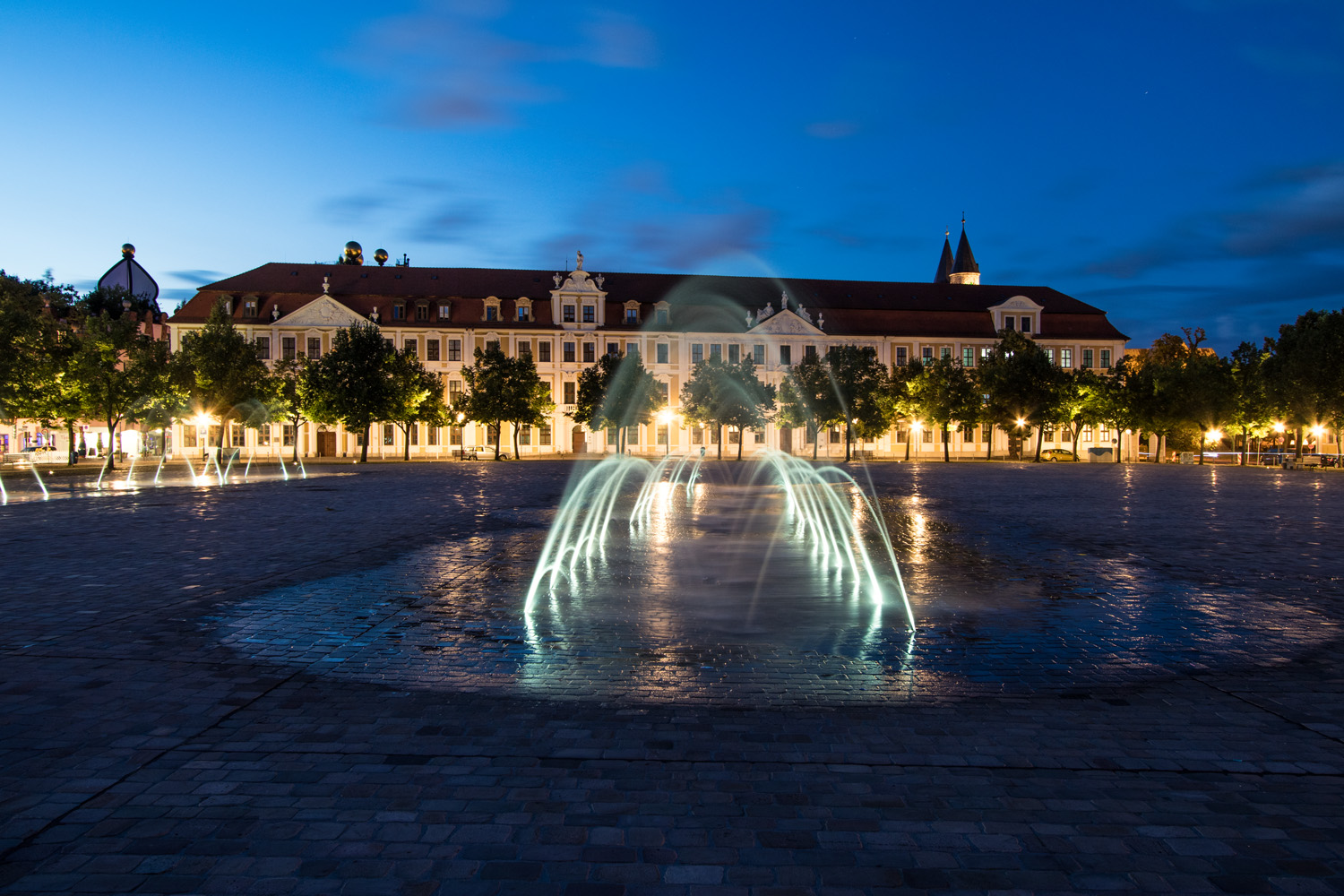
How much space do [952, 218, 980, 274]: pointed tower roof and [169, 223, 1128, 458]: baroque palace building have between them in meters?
23.6

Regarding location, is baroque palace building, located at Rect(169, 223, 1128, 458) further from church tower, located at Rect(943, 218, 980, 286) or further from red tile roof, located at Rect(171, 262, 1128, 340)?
church tower, located at Rect(943, 218, 980, 286)

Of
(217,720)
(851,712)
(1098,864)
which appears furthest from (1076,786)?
(217,720)

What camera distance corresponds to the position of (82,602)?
27.2ft

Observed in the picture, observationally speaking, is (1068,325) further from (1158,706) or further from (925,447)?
(1158,706)

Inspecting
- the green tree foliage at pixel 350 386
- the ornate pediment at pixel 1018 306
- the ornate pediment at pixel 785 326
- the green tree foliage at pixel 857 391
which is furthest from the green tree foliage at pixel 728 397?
the ornate pediment at pixel 1018 306

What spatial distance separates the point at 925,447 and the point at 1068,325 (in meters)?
18.2

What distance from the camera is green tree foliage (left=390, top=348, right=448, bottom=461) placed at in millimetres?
55500

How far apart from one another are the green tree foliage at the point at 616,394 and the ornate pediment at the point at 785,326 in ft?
42.0

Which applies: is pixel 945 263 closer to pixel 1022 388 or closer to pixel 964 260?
pixel 964 260

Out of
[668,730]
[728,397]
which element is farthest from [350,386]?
[668,730]

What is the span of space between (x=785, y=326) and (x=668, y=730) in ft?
226

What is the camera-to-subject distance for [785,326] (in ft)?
235

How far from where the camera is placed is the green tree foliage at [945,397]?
6100 centimetres

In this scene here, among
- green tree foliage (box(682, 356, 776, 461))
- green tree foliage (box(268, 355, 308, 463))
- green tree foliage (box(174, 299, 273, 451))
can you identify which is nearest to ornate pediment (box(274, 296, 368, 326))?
green tree foliage (box(268, 355, 308, 463))
